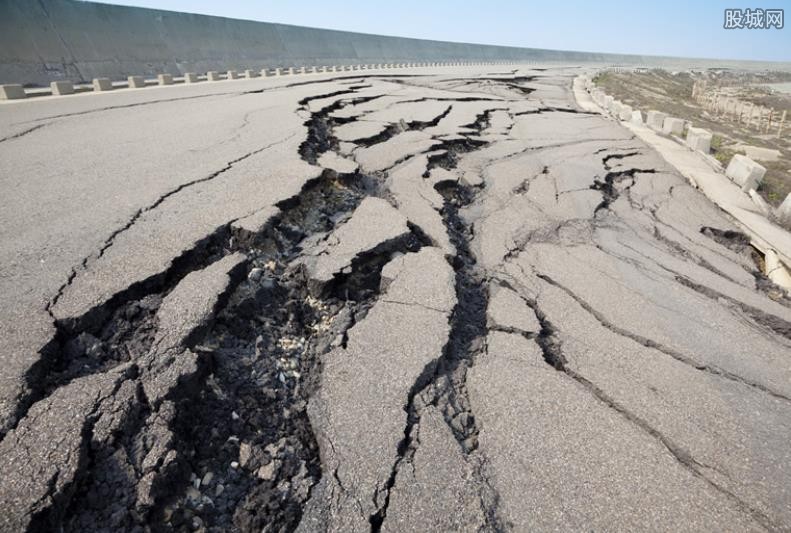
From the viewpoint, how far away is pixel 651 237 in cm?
347

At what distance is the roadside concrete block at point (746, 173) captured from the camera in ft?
16.5

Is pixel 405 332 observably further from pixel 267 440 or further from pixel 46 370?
pixel 46 370

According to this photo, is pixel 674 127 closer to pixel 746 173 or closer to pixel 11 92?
pixel 746 173

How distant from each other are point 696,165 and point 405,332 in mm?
5700

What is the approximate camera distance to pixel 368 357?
1.87 m

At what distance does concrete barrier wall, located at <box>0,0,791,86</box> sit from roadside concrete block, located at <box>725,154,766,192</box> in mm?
13940

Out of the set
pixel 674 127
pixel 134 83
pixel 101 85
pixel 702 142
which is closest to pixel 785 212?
pixel 702 142

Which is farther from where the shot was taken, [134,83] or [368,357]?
[134,83]

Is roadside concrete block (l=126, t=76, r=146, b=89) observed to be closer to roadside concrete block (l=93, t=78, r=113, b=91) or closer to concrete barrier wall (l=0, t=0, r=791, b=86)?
roadside concrete block (l=93, t=78, r=113, b=91)

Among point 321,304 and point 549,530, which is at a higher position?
point 321,304

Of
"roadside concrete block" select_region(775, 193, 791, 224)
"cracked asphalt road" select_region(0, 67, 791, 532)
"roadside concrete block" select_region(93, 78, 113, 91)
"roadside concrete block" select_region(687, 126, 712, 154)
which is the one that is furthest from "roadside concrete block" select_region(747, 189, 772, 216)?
"roadside concrete block" select_region(93, 78, 113, 91)

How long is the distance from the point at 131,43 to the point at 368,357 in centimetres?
1565

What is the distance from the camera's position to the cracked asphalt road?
4.32 feet

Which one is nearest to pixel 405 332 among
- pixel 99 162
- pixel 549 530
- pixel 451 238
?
pixel 549 530
